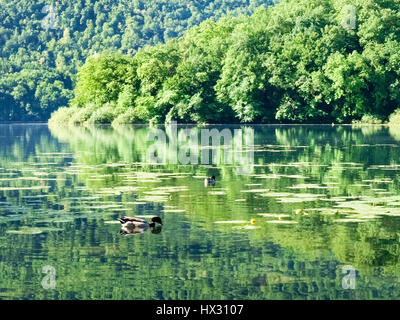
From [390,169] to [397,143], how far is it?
1227cm

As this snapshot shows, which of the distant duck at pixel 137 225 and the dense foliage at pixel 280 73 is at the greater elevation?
the dense foliage at pixel 280 73

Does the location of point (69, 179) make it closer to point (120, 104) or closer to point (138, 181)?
point (138, 181)

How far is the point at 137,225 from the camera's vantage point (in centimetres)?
1428

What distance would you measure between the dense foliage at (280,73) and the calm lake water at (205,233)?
128ft

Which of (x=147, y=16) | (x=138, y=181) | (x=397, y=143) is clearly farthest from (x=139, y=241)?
(x=147, y=16)

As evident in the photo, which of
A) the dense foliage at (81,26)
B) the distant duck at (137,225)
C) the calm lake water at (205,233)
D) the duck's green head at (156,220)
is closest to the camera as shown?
the calm lake water at (205,233)

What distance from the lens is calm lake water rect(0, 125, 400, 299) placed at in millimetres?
10711

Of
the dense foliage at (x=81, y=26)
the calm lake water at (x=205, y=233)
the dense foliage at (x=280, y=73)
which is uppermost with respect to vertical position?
the dense foliage at (x=81, y=26)

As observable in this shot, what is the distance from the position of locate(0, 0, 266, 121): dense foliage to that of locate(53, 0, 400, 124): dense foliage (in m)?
49.7

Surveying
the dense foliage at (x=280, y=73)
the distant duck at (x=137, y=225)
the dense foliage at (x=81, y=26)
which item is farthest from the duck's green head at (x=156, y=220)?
the dense foliage at (x=81, y=26)

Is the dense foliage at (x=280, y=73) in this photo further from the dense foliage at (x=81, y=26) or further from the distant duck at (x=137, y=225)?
the distant duck at (x=137, y=225)

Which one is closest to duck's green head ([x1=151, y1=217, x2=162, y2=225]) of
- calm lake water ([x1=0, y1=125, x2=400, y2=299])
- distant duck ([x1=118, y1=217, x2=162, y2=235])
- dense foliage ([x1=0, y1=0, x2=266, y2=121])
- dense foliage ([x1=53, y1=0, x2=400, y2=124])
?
distant duck ([x1=118, y1=217, x2=162, y2=235])

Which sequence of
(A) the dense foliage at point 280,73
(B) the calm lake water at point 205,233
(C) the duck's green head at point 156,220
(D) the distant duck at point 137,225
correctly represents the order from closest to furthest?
(B) the calm lake water at point 205,233 → (D) the distant duck at point 137,225 → (C) the duck's green head at point 156,220 → (A) the dense foliage at point 280,73

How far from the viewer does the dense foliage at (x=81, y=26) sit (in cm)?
13675
